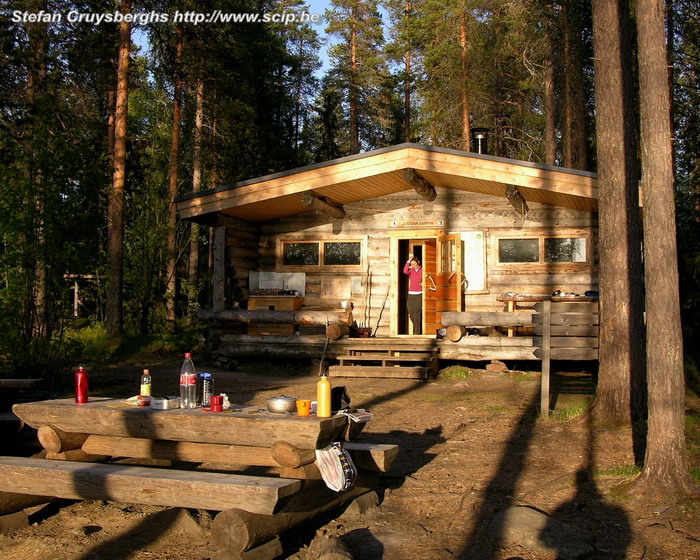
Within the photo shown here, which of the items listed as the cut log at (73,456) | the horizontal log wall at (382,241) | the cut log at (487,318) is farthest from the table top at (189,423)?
the horizontal log wall at (382,241)

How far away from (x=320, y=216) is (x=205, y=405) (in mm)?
Answer: 11909

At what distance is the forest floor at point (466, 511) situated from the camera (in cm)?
533

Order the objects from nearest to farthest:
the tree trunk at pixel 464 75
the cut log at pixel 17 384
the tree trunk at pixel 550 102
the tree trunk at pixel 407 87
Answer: the cut log at pixel 17 384 → the tree trunk at pixel 550 102 → the tree trunk at pixel 464 75 → the tree trunk at pixel 407 87

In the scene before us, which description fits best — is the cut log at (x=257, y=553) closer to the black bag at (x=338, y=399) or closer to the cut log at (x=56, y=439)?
the black bag at (x=338, y=399)

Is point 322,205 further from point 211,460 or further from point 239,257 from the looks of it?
point 211,460

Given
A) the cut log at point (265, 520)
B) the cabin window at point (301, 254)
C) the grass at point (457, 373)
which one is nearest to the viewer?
the cut log at point (265, 520)

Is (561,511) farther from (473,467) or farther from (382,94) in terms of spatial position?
(382,94)

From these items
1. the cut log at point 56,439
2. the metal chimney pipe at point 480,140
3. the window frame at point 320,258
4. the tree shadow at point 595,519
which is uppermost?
the metal chimney pipe at point 480,140

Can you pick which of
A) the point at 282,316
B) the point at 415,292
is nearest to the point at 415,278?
the point at 415,292

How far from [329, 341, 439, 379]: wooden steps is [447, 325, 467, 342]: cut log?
1.39 ft

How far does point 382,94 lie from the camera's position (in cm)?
3956

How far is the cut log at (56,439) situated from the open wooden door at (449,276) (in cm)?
1061

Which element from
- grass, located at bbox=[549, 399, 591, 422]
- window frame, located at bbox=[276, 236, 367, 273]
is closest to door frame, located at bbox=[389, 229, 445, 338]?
window frame, located at bbox=[276, 236, 367, 273]

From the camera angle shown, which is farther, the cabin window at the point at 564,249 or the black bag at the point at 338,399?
the cabin window at the point at 564,249
